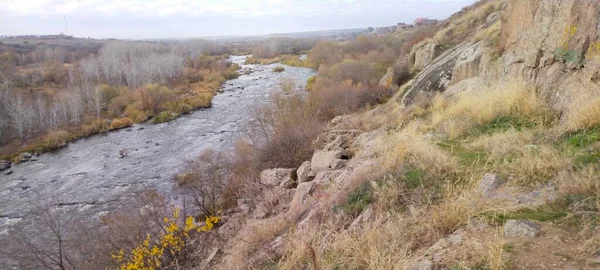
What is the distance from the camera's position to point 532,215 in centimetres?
349

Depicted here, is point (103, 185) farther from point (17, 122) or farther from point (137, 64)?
point (137, 64)

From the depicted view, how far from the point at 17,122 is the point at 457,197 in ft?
113

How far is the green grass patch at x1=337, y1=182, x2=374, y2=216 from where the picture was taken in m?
4.99

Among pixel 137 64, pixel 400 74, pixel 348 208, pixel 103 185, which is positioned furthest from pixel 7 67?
pixel 348 208

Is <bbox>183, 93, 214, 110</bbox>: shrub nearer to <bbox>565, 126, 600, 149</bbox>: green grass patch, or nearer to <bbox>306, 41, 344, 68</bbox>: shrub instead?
<bbox>306, 41, 344, 68</bbox>: shrub

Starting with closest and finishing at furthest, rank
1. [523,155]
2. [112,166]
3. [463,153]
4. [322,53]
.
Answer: [523,155], [463,153], [112,166], [322,53]

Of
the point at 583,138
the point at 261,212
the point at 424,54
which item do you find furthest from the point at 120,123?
the point at 583,138

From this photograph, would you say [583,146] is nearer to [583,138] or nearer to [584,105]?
[583,138]

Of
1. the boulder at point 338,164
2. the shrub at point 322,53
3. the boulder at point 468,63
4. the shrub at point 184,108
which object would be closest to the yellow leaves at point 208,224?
the boulder at point 338,164

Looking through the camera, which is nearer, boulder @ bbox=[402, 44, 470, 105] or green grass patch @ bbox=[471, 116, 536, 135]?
green grass patch @ bbox=[471, 116, 536, 135]

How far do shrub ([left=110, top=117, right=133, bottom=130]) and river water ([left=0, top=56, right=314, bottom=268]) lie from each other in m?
0.98

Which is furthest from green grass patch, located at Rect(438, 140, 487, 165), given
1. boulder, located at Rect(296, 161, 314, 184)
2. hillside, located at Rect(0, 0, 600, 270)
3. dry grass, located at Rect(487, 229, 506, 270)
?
boulder, located at Rect(296, 161, 314, 184)

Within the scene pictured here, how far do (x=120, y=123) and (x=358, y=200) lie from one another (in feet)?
102

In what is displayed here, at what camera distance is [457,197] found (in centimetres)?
422
